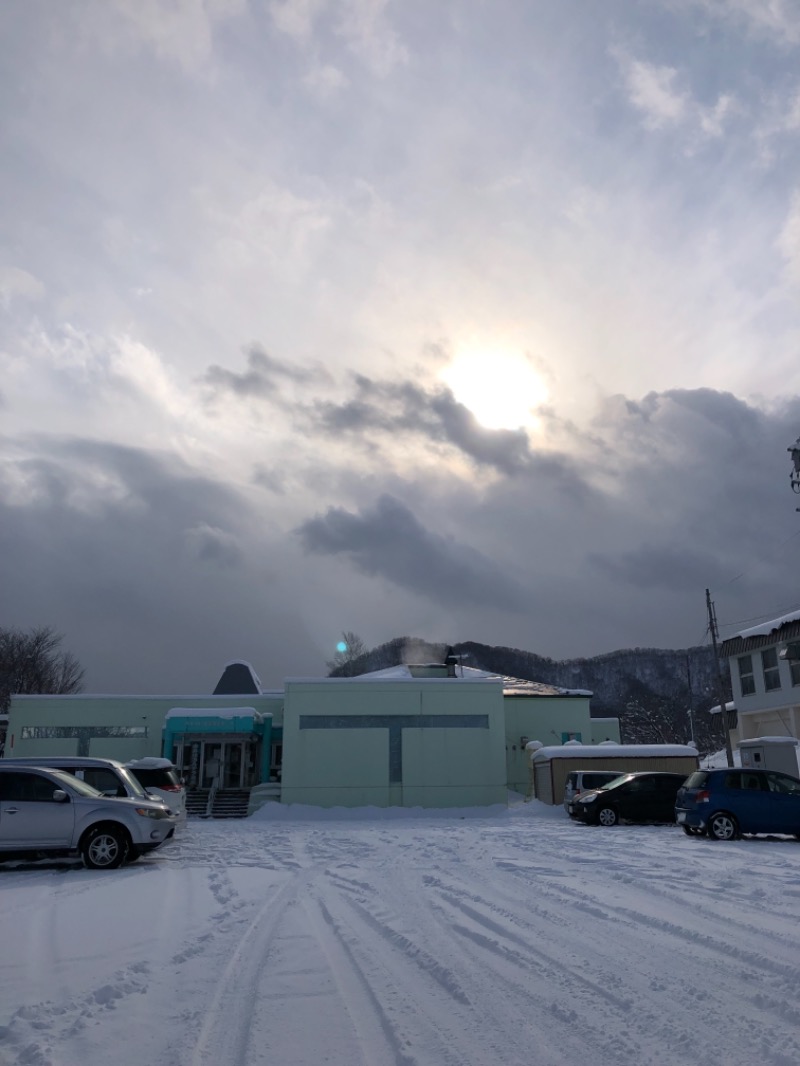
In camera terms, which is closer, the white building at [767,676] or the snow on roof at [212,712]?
the white building at [767,676]

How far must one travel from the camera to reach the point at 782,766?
87.8 feet

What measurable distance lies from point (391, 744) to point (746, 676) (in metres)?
16.9

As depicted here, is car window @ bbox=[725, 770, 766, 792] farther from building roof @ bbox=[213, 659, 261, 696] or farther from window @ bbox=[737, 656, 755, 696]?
building roof @ bbox=[213, 659, 261, 696]

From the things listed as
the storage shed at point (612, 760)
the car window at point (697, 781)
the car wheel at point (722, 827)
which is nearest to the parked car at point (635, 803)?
the car window at point (697, 781)

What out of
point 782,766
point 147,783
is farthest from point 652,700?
point 147,783

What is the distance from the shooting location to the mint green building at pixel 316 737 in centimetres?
3170

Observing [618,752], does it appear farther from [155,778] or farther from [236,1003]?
[236,1003]

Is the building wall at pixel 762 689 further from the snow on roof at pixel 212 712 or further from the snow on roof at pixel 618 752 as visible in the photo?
the snow on roof at pixel 212 712

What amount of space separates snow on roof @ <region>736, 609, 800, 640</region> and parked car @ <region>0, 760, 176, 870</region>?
28.1 m

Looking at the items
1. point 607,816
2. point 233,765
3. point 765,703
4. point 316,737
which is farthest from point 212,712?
point 765,703

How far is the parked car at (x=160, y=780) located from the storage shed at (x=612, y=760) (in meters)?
15.0

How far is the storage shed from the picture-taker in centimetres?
2934

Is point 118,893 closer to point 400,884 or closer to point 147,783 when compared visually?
point 400,884

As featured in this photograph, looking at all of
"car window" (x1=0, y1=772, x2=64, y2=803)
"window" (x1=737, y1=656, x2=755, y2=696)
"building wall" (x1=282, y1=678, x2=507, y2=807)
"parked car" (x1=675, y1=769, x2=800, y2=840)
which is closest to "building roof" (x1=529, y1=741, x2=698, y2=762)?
"building wall" (x1=282, y1=678, x2=507, y2=807)
